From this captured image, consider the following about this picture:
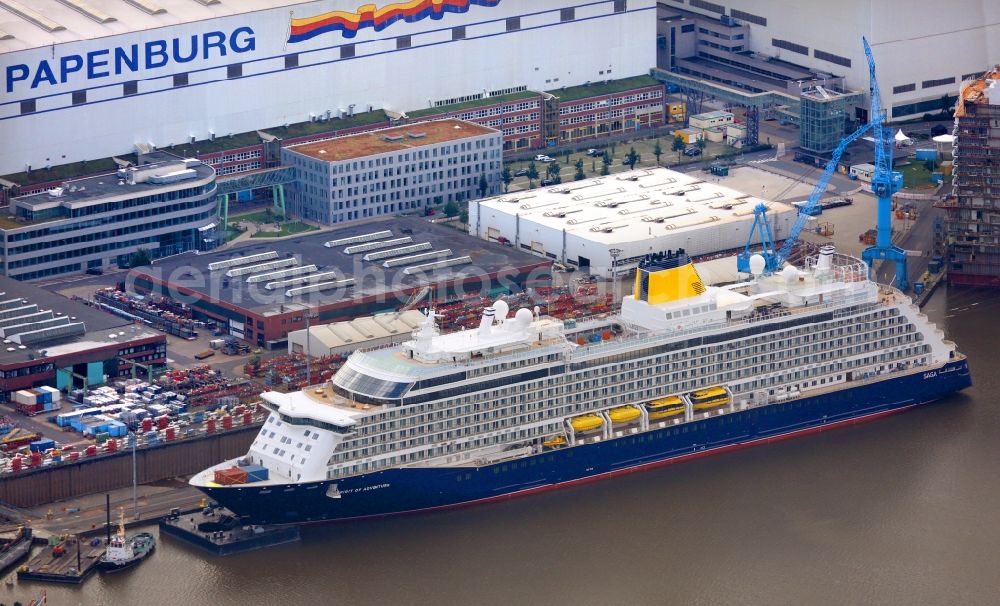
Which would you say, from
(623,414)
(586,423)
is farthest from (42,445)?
(623,414)

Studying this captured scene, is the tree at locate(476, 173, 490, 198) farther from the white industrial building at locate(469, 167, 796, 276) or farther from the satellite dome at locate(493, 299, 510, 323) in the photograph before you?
the satellite dome at locate(493, 299, 510, 323)

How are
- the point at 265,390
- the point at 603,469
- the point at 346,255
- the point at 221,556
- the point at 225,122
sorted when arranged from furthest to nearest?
the point at 225,122 < the point at 346,255 < the point at 265,390 < the point at 603,469 < the point at 221,556

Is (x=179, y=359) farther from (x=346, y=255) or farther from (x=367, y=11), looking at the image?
(x=367, y=11)

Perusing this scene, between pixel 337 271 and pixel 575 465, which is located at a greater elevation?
pixel 337 271

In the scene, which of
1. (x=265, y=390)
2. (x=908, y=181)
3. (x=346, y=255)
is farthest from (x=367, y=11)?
(x=265, y=390)

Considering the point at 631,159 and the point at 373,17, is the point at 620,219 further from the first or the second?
the point at 373,17

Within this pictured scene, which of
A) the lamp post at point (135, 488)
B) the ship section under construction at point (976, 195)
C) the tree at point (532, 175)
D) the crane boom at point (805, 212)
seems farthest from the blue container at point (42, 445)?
the ship section under construction at point (976, 195)

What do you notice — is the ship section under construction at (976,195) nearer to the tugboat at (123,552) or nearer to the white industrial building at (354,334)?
the white industrial building at (354,334)

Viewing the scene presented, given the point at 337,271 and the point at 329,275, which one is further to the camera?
the point at 337,271
